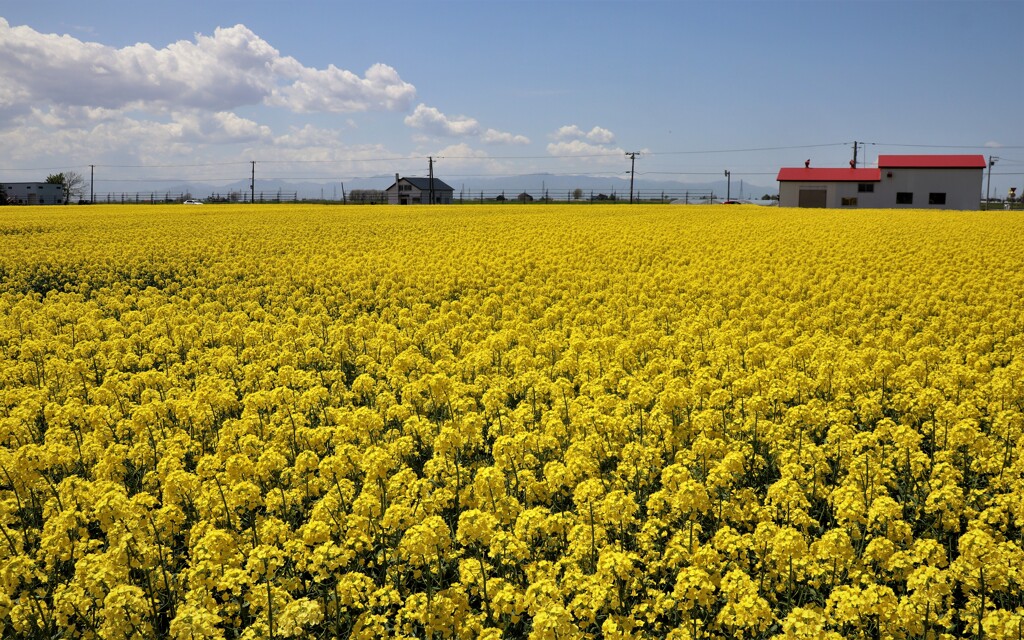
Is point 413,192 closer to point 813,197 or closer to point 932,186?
point 813,197

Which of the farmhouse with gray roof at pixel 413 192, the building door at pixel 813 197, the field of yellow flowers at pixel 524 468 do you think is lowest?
the field of yellow flowers at pixel 524 468

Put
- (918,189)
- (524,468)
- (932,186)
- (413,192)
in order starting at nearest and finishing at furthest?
(524,468), (932,186), (918,189), (413,192)

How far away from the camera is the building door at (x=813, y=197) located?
3034 inches

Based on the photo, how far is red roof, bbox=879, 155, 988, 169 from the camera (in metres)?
73.7

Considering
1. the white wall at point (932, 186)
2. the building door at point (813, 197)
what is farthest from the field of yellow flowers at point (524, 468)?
the white wall at point (932, 186)

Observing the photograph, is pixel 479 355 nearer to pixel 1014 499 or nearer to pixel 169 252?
pixel 1014 499

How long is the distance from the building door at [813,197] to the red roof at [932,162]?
6.39m

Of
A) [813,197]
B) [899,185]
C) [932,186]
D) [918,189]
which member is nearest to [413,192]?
[813,197]

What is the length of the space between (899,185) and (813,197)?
835 centimetres

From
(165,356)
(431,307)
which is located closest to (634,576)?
(165,356)

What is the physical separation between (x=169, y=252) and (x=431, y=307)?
1482 centimetres

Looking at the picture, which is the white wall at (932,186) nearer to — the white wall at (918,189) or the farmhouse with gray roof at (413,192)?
the white wall at (918,189)

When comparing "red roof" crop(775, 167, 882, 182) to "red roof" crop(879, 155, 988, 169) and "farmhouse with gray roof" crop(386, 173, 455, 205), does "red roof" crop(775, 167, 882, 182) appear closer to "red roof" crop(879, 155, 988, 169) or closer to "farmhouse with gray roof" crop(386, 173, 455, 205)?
"red roof" crop(879, 155, 988, 169)

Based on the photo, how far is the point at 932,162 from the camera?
75125 mm
